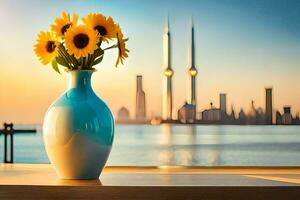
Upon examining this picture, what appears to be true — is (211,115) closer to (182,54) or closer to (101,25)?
(182,54)

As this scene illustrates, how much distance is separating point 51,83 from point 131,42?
0.47m

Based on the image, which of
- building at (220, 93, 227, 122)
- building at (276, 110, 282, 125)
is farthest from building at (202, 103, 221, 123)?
building at (276, 110, 282, 125)

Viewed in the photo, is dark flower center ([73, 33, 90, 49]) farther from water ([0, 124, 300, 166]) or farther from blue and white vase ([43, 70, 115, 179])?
water ([0, 124, 300, 166])

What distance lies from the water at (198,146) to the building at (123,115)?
4 centimetres

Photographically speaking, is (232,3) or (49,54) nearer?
(49,54)

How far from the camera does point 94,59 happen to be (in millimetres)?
1626

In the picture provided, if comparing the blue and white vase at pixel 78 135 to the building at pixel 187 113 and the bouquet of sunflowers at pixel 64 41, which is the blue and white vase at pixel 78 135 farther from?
the building at pixel 187 113

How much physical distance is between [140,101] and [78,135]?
1632 mm

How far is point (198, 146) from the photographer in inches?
145

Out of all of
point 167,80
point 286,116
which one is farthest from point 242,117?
point 167,80

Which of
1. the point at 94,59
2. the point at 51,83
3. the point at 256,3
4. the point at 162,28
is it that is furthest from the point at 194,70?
the point at 94,59

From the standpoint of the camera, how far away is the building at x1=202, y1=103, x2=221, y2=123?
10.0 ft

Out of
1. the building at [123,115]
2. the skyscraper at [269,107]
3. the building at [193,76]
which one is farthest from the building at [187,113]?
the skyscraper at [269,107]

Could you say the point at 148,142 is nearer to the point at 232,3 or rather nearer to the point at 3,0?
the point at 232,3
